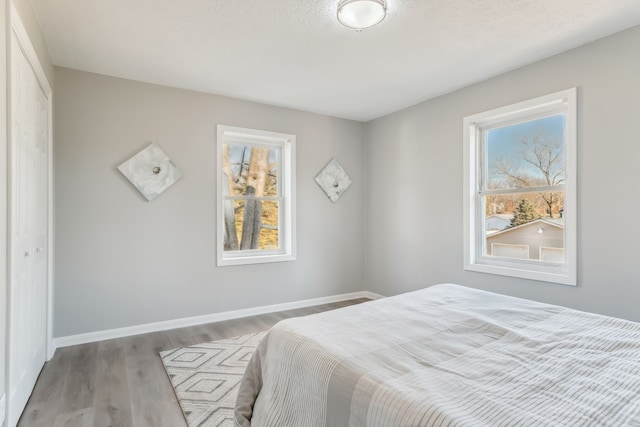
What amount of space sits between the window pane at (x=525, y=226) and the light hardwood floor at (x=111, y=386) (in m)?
2.71

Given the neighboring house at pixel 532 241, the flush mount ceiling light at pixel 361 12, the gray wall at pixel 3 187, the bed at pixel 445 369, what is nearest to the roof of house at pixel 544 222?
the neighboring house at pixel 532 241

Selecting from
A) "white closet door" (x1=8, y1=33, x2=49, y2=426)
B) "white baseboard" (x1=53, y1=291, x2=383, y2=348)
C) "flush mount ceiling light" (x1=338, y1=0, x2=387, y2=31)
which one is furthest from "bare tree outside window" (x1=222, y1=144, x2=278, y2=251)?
"flush mount ceiling light" (x1=338, y1=0, x2=387, y2=31)

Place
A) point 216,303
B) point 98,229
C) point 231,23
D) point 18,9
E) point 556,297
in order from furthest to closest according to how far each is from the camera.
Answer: point 216,303 < point 98,229 < point 556,297 < point 231,23 < point 18,9

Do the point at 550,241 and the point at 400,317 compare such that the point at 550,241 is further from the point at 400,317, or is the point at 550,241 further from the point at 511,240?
the point at 400,317

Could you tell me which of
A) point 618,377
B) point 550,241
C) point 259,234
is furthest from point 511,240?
point 259,234

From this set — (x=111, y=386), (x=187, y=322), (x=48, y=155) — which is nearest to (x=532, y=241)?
(x=187, y=322)

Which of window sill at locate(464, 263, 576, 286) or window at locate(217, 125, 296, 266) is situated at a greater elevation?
window at locate(217, 125, 296, 266)

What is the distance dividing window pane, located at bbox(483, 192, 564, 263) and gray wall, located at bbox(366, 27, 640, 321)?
254 millimetres

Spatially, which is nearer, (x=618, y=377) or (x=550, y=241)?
(x=618, y=377)

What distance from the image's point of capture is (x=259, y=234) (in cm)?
418

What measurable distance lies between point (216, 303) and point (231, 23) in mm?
2757

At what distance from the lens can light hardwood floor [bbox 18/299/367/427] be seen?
1.97 m

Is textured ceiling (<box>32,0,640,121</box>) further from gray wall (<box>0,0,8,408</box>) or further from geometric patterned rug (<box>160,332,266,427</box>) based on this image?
geometric patterned rug (<box>160,332,266,427</box>)

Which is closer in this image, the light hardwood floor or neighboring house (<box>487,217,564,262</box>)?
the light hardwood floor
